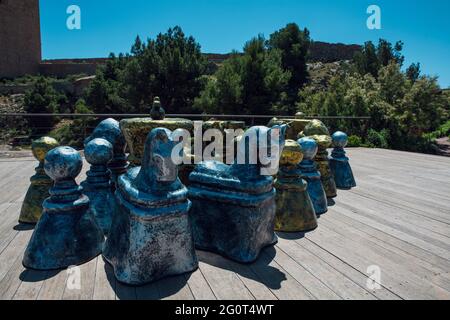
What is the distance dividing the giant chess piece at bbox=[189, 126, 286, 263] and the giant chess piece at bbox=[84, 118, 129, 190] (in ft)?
2.36

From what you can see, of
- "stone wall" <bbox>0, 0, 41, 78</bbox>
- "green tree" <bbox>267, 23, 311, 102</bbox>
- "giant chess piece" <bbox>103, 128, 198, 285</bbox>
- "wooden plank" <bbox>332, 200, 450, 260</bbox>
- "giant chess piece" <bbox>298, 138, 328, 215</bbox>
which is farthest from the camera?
"stone wall" <bbox>0, 0, 41, 78</bbox>

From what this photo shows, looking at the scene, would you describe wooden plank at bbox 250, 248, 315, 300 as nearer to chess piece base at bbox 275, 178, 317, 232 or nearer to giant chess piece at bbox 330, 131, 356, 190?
chess piece base at bbox 275, 178, 317, 232

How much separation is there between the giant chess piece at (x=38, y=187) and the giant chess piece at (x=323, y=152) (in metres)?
2.12

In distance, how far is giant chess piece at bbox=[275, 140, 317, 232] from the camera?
2.36 meters

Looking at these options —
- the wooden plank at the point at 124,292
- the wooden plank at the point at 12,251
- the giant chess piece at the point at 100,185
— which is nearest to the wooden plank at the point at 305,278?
the wooden plank at the point at 124,292

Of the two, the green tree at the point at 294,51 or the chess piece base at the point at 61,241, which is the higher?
the green tree at the point at 294,51

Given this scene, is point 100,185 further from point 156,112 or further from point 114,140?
point 156,112

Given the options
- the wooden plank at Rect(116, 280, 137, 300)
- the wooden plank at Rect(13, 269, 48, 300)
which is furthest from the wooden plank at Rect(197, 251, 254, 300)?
the wooden plank at Rect(13, 269, 48, 300)

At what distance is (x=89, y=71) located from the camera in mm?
37531

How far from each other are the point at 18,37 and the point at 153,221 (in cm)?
3866

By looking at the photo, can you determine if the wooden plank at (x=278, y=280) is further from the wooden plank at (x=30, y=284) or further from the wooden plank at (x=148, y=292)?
the wooden plank at (x=30, y=284)

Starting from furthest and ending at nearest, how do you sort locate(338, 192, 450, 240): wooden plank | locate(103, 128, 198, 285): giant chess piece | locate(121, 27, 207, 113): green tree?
locate(121, 27, 207, 113): green tree → locate(338, 192, 450, 240): wooden plank → locate(103, 128, 198, 285): giant chess piece

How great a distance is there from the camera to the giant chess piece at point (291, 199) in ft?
7.73
